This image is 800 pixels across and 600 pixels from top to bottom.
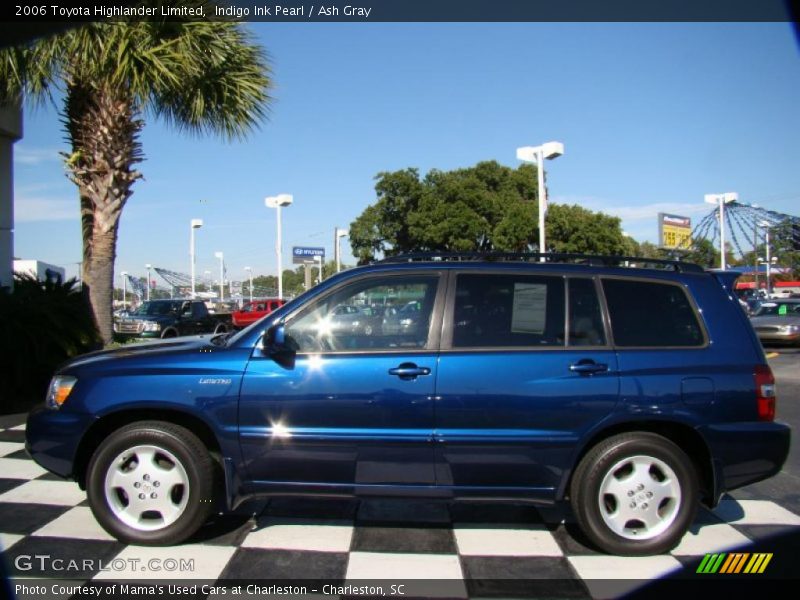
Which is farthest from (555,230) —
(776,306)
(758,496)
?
(758,496)

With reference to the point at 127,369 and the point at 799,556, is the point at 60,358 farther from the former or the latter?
the point at 799,556

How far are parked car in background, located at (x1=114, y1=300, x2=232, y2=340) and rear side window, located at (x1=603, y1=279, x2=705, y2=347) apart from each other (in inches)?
580

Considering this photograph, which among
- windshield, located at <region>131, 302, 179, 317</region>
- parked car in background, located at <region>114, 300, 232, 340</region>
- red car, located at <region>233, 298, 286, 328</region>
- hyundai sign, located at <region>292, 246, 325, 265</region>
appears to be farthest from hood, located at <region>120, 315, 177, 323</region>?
hyundai sign, located at <region>292, 246, 325, 265</region>

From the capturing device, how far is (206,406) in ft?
12.0

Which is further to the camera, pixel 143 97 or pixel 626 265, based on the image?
pixel 143 97

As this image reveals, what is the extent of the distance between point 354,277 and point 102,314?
7.75 metres

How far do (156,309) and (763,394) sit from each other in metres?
18.6

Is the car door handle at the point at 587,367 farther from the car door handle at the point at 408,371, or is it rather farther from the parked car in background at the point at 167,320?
the parked car in background at the point at 167,320

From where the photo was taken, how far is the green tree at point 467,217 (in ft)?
110

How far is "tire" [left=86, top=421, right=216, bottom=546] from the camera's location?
3693 mm

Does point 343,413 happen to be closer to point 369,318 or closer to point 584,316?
point 369,318

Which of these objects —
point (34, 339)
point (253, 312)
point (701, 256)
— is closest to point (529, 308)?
point (34, 339)

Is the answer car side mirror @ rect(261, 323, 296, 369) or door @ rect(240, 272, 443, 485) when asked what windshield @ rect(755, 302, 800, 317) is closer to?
door @ rect(240, 272, 443, 485)

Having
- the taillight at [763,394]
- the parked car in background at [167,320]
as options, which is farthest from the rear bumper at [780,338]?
the parked car in background at [167,320]
